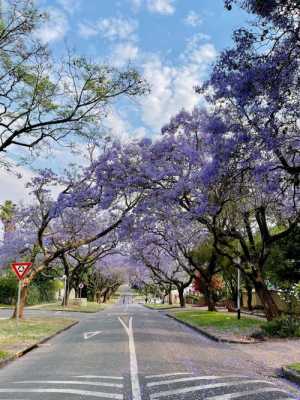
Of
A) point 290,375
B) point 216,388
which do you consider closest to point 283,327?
point 290,375

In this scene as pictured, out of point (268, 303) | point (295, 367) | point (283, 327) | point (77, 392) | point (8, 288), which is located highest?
point (8, 288)

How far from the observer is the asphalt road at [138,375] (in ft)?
27.5

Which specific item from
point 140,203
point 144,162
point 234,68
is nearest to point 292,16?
point 234,68

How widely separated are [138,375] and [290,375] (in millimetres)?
3174

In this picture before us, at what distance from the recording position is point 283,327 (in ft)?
61.9

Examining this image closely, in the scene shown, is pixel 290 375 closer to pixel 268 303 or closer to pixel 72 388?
pixel 72 388

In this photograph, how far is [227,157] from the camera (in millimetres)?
15961

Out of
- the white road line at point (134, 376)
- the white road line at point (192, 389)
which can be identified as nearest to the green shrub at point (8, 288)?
the white road line at point (134, 376)

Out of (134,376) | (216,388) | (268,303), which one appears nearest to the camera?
(216,388)

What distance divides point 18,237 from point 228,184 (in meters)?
28.1

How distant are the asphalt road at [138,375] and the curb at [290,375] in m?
0.31

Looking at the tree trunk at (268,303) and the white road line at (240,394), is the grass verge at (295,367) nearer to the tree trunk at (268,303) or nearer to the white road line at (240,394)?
the white road line at (240,394)

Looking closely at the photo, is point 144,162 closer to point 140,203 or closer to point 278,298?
point 140,203

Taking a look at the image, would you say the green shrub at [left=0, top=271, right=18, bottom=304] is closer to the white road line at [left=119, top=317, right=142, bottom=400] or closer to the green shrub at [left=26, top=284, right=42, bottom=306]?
the green shrub at [left=26, top=284, right=42, bottom=306]
